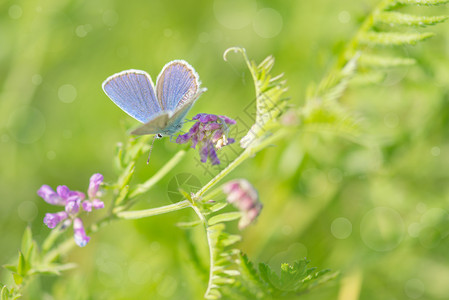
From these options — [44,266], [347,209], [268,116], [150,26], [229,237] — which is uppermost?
[150,26]

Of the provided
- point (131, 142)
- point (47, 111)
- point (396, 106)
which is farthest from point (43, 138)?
point (396, 106)

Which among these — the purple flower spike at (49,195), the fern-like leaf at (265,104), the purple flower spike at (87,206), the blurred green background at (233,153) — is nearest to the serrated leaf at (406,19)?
the blurred green background at (233,153)

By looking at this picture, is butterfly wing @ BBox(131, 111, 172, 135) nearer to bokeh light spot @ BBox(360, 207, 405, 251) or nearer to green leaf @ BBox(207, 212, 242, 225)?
green leaf @ BBox(207, 212, 242, 225)

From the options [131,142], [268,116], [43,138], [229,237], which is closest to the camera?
[229,237]

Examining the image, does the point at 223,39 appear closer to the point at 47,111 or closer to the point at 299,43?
the point at 299,43

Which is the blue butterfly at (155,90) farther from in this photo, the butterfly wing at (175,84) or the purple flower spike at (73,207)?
the purple flower spike at (73,207)

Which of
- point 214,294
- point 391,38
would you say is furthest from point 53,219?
point 391,38

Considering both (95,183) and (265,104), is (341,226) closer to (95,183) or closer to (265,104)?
(265,104)

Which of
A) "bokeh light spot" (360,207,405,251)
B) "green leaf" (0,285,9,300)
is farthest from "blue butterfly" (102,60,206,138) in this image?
"bokeh light spot" (360,207,405,251)
